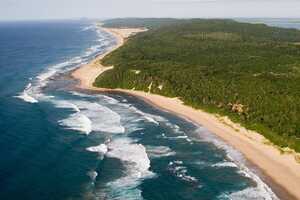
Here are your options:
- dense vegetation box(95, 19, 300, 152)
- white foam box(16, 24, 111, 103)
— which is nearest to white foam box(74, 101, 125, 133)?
white foam box(16, 24, 111, 103)

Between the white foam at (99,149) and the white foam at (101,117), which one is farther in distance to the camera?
the white foam at (101,117)

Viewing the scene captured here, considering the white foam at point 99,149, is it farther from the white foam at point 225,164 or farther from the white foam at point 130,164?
the white foam at point 225,164

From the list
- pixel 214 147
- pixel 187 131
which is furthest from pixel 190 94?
pixel 214 147

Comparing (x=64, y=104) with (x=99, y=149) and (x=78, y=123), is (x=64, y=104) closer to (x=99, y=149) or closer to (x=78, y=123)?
(x=78, y=123)

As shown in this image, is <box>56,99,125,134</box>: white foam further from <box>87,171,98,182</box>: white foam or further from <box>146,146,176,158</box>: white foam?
<box>87,171,98,182</box>: white foam

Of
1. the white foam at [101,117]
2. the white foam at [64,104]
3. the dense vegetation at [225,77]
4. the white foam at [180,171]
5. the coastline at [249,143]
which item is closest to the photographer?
the coastline at [249,143]

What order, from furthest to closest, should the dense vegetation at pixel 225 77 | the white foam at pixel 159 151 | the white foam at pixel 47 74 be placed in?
the white foam at pixel 47 74, the dense vegetation at pixel 225 77, the white foam at pixel 159 151

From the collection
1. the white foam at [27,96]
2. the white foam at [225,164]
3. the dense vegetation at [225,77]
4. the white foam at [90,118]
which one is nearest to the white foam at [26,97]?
the white foam at [27,96]
